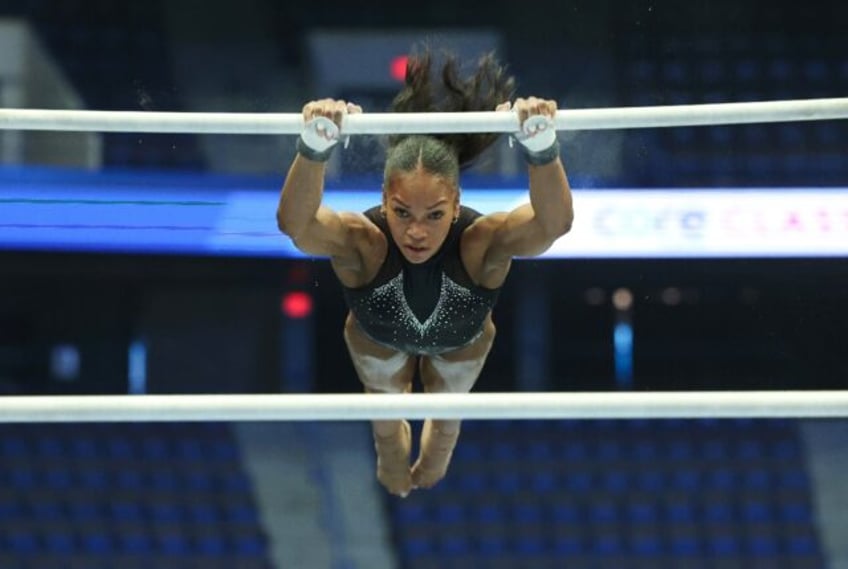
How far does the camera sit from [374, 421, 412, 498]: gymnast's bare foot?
7.41ft

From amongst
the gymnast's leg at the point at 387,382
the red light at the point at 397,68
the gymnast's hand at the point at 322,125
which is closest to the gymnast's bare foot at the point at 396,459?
the gymnast's leg at the point at 387,382

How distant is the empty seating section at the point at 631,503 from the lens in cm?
430

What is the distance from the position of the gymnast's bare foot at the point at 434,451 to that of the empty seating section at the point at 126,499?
2.11 meters

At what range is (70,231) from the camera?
3029 mm

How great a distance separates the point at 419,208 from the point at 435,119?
18 centimetres

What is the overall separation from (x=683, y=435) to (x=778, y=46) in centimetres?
147

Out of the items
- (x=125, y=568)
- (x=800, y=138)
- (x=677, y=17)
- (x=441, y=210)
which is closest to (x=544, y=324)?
(x=800, y=138)

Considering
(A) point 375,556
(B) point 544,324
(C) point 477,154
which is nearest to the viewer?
(C) point 477,154

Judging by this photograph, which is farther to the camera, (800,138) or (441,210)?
(800,138)

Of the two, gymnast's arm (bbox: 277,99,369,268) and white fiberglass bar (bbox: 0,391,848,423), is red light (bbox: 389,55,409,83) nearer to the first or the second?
gymnast's arm (bbox: 277,99,369,268)

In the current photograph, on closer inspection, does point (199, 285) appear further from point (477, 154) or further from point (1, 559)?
point (477, 154)

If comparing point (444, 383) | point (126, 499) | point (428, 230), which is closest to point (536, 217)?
point (428, 230)

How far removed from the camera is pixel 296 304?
4059 mm

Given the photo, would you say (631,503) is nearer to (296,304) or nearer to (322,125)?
(296,304)
